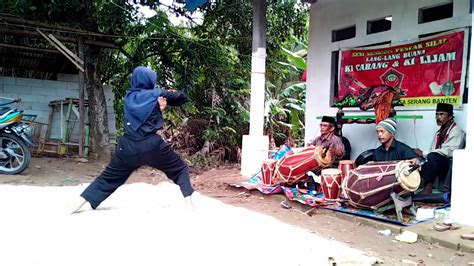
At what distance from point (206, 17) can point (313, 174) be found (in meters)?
4.99

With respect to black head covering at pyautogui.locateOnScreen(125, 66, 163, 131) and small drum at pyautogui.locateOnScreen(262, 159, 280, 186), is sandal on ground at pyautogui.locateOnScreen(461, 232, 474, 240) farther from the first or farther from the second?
black head covering at pyautogui.locateOnScreen(125, 66, 163, 131)

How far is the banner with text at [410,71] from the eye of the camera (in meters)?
5.73

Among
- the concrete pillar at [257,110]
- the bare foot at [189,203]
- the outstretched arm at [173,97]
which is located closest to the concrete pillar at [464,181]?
the bare foot at [189,203]

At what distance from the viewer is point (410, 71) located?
6.37 meters

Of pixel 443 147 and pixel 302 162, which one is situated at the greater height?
pixel 443 147

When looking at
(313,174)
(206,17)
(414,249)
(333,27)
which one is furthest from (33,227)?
(206,17)

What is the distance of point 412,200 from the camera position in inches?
201

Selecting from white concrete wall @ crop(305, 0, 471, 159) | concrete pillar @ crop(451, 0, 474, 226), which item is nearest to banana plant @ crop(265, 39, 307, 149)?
white concrete wall @ crop(305, 0, 471, 159)

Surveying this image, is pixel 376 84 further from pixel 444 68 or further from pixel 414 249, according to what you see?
pixel 414 249

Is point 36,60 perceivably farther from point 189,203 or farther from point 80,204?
point 189,203

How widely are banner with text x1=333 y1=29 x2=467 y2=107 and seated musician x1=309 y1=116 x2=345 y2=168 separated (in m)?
0.66

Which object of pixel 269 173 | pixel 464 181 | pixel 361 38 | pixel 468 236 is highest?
pixel 361 38

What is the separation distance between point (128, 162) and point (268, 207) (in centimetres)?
241

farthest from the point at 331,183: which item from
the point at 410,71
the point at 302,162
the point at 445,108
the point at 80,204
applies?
the point at 80,204
